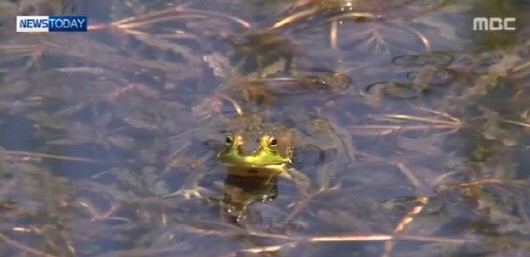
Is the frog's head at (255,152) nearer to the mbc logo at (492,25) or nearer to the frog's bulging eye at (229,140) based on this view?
the frog's bulging eye at (229,140)

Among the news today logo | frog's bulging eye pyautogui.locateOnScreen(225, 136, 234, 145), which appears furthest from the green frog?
the news today logo

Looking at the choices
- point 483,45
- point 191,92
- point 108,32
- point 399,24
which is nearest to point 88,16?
point 108,32

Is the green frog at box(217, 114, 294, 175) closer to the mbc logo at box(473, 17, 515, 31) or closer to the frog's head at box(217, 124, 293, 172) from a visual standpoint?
the frog's head at box(217, 124, 293, 172)

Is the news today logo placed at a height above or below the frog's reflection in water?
above

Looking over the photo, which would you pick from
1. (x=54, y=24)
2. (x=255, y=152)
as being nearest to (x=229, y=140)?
(x=255, y=152)

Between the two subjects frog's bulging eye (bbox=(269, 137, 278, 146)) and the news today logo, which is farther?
the news today logo

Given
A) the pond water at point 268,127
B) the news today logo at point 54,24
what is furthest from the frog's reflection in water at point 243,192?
the news today logo at point 54,24

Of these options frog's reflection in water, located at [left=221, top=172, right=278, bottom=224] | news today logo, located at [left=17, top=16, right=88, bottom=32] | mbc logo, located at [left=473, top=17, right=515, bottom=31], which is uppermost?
news today logo, located at [left=17, top=16, right=88, bottom=32]

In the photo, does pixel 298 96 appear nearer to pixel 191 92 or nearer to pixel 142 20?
pixel 191 92
